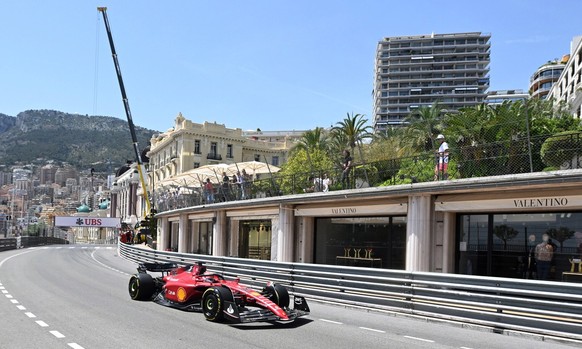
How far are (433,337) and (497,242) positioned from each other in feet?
21.2

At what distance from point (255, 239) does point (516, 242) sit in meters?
13.4

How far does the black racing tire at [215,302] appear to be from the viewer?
11.7 metres

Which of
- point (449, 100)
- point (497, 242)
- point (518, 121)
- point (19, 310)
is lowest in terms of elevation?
point (19, 310)

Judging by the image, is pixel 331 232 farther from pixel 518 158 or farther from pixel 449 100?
pixel 449 100

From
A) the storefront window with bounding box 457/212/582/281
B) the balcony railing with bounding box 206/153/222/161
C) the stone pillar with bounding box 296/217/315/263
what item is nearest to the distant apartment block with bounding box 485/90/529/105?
the balcony railing with bounding box 206/153/222/161

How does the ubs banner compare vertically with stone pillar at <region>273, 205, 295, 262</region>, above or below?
below

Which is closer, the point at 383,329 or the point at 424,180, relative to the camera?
the point at 383,329

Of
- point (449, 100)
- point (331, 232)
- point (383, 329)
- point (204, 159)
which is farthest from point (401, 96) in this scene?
point (383, 329)

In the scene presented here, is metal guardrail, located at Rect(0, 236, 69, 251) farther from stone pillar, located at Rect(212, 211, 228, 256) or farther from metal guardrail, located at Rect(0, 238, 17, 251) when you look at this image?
stone pillar, located at Rect(212, 211, 228, 256)

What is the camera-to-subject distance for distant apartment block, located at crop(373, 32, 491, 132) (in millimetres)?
154625

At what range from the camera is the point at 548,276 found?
593 inches

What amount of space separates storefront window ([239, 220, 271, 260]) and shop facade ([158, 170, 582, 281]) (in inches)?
70.2

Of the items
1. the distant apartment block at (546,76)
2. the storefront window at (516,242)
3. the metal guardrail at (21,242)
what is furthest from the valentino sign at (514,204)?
the distant apartment block at (546,76)

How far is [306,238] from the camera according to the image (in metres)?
22.9
